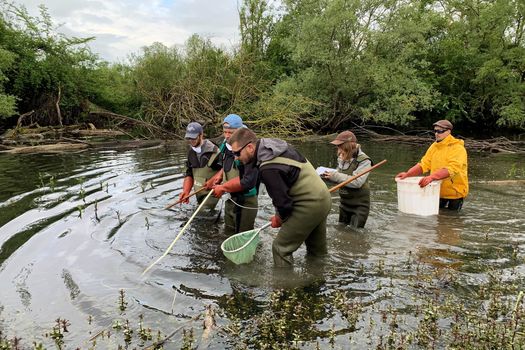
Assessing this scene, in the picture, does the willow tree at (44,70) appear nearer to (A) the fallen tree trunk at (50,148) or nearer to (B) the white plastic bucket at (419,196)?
(A) the fallen tree trunk at (50,148)

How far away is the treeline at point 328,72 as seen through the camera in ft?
73.5

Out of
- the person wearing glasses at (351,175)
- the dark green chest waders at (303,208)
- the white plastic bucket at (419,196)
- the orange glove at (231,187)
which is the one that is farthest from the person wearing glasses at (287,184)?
the white plastic bucket at (419,196)

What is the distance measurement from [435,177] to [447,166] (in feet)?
1.43

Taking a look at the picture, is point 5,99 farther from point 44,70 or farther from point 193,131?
point 193,131

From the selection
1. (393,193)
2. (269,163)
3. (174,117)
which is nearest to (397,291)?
(269,163)

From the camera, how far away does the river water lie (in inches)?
180

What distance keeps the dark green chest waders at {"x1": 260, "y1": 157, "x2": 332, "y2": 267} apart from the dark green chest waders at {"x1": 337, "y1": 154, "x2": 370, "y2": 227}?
1.85 meters

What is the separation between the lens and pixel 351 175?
272 inches

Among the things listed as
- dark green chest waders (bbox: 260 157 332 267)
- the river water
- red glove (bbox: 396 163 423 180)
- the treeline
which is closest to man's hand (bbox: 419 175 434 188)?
red glove (bbox: 396 163 423 180)

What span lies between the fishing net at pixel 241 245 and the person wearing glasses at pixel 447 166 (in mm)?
3520

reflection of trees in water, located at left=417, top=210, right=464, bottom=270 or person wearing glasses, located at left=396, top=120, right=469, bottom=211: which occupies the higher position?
person wearing glasses, located at left=396, top=120, right=469, bottom=211

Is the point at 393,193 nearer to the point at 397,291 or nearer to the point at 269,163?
the point at 397,291

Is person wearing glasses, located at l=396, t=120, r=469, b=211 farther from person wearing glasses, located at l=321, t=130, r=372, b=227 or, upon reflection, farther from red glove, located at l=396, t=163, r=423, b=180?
person wearing glasses, located at l=321, t=130, r=372, b=227

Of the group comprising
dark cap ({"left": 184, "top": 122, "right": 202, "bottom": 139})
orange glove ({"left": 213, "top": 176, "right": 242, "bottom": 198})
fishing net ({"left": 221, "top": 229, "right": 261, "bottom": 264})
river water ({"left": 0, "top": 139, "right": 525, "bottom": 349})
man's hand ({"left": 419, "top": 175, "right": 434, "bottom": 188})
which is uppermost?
dark cap ({"left": 184, "top": 122, "right": 202, "bottom": 139})
